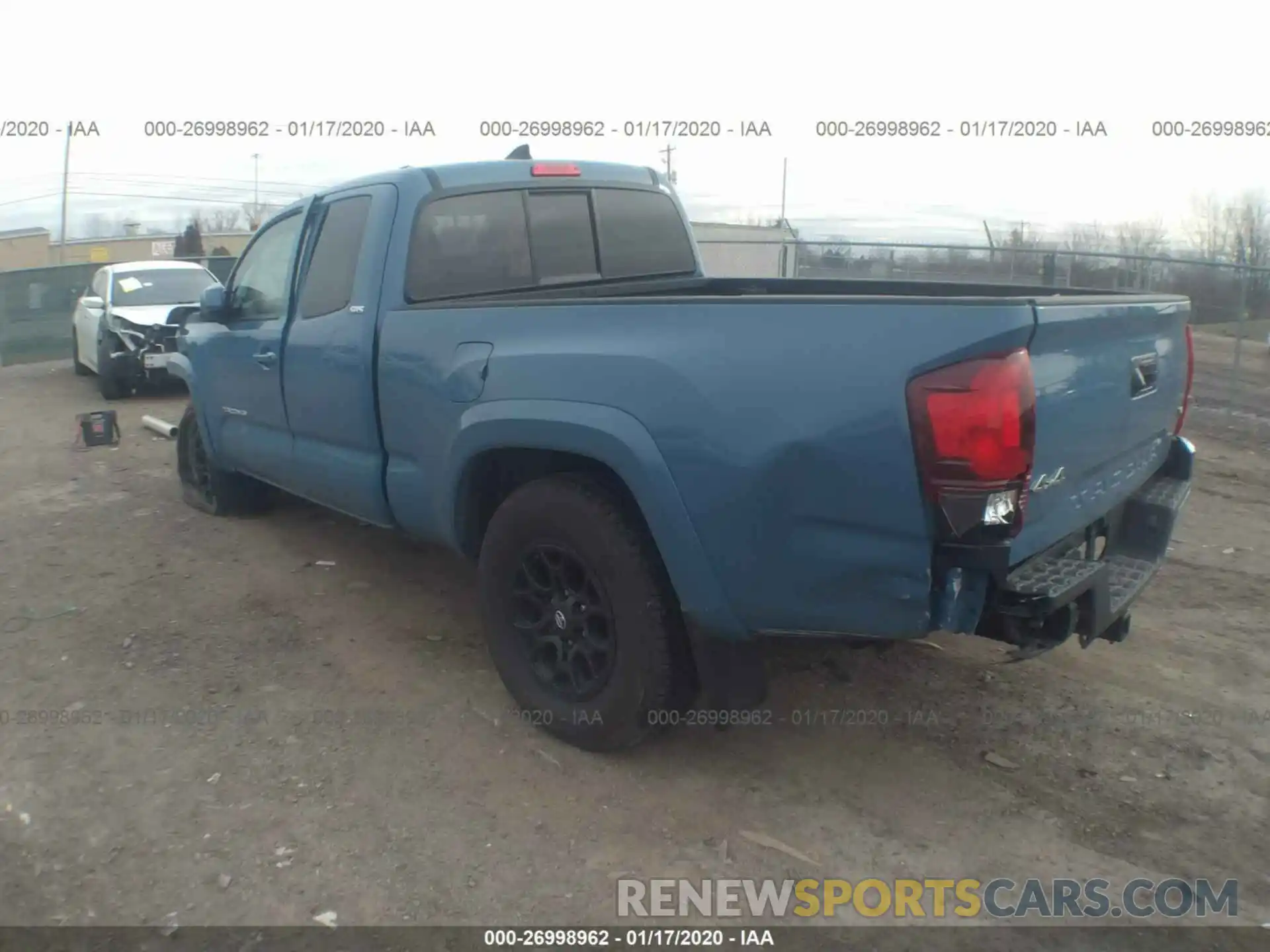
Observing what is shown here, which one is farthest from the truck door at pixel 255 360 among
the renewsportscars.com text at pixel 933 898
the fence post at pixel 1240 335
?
the fence post at pixel 1240 335

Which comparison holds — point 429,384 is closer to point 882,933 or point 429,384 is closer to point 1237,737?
point 882,933

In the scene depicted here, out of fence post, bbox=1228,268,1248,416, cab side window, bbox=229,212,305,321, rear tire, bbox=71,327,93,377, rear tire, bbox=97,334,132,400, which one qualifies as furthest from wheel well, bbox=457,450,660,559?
rear tire, bbox=71,327,93,377

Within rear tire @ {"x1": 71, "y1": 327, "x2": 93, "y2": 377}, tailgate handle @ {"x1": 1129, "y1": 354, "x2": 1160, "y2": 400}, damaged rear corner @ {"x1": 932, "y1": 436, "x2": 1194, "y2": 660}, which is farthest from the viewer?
rear tire @ {"x1": 71, "y1": 327, "x2": 93, "y2": 377}

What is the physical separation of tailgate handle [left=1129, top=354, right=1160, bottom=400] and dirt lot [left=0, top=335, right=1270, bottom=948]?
1.32 metres

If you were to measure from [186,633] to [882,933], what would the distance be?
3.50 metres

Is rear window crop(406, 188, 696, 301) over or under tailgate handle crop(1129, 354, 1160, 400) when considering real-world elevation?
over

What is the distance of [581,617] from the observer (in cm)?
349

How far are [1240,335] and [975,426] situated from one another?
30.5 ft

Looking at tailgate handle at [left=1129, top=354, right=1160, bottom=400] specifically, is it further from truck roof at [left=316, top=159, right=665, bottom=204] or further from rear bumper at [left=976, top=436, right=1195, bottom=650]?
truck roof at [left=316, top=159, right=665, bottom=204]

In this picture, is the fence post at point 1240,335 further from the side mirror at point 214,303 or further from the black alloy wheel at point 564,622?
the side mirror at point 214,303

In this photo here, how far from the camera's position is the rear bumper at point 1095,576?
2.78 metres

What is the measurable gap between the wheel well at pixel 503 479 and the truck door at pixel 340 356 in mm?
619

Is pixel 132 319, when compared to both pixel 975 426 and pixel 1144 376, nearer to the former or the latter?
pixel 1144 376

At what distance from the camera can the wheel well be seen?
3.42m
